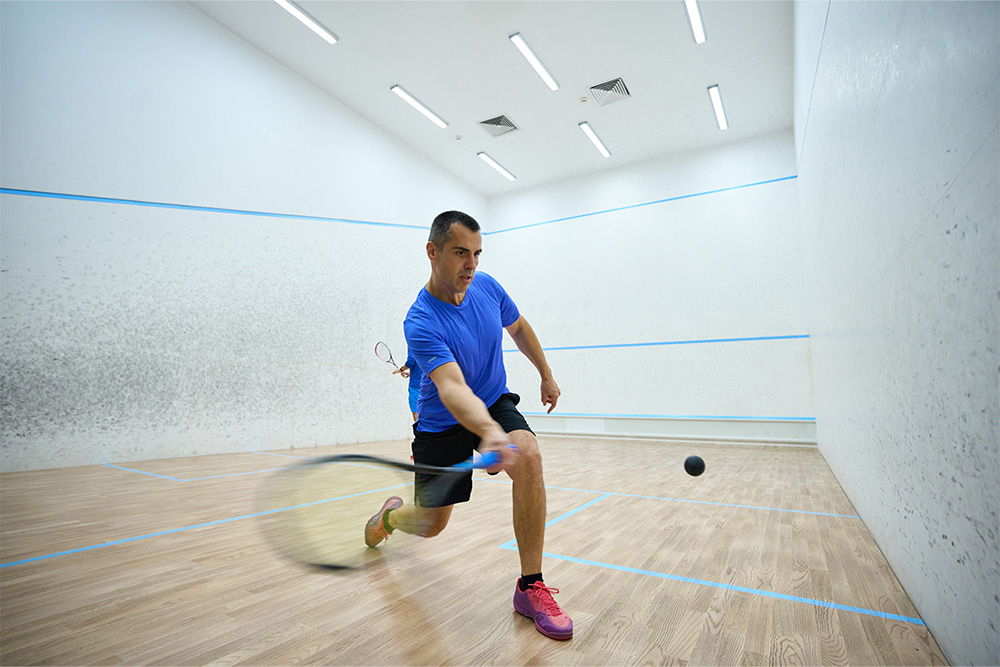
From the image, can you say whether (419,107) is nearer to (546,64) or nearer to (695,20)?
(546,64)

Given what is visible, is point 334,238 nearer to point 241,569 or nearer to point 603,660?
point 241,569

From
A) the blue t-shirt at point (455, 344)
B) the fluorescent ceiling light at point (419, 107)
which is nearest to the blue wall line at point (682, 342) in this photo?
the fluorescent ceiling light at point (419, 107)

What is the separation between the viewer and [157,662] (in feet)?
3.84

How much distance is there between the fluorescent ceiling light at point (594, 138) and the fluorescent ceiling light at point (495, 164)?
1365 mm

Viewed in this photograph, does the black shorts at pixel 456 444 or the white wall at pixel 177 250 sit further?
the white wall at pixel 177 250

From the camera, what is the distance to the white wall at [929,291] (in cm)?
85

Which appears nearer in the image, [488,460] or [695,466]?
[488,460]

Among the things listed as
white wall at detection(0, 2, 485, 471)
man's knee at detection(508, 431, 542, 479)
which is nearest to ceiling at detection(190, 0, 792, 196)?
white wall at detection(0, 2, 485, 471)

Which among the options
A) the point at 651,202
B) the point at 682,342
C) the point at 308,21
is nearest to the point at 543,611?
the point at 308,21

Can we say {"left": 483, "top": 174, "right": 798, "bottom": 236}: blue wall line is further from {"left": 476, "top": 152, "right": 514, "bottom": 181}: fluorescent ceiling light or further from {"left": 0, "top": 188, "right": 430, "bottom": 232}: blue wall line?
{"left": 0, "top": 188, "right": 430, "bottom": 232}: blue wall line

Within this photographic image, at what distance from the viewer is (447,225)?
1.55 metres

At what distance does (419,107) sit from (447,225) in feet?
16.2

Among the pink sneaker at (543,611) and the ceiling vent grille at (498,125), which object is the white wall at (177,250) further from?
the pink sneaker at (543,611)

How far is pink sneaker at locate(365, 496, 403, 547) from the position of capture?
182 cm
